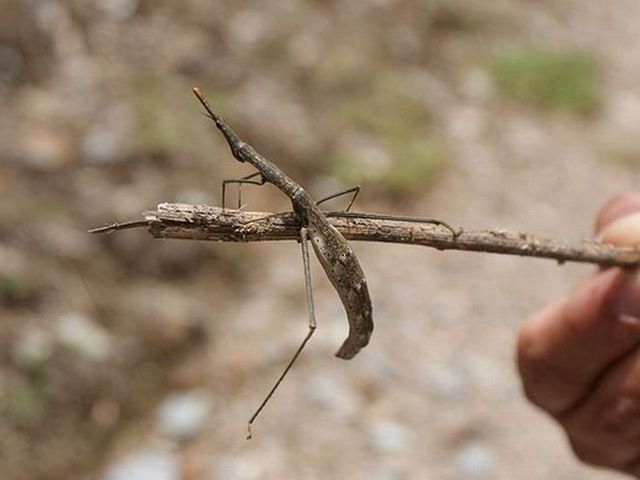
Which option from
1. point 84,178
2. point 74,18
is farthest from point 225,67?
point 84,178

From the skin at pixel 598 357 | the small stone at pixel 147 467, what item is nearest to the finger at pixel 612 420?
the skin at pixel 598 357

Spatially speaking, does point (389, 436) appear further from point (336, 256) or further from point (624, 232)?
point (336, 256)

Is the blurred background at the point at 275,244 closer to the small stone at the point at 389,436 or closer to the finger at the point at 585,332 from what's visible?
the small stone at the point at 389,436

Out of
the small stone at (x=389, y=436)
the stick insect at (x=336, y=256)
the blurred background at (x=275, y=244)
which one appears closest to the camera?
the stick insect at (x=336, y=256)

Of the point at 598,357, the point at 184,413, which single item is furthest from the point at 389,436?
the point at 598,357

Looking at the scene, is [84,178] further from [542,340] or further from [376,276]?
[542,340]

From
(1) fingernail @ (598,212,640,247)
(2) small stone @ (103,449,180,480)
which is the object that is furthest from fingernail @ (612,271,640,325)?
(2) small stone @ (103,449,180,480)
